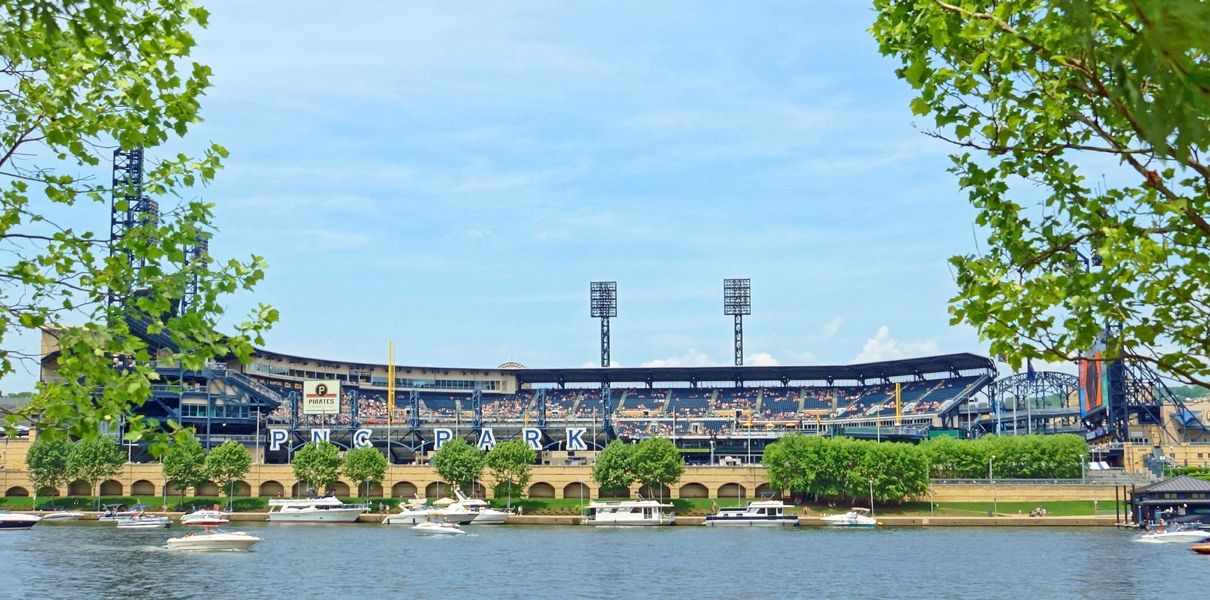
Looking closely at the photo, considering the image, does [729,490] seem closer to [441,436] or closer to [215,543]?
[441,436]

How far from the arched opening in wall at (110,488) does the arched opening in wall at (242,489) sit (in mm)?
14781

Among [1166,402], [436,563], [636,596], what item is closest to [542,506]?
[436,563]

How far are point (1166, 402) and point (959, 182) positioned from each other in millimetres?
165706

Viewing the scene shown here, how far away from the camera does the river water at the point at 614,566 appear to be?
6181 centimetres

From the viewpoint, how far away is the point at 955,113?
49.9 feet

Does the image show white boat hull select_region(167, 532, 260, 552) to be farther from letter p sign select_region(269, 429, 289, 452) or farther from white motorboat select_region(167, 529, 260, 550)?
letter p sign select_region(269, 429, 289, 452)

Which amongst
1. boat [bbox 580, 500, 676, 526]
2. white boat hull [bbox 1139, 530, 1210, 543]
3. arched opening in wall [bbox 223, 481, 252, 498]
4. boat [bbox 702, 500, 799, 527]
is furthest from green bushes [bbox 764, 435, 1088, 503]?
arched opening in wall [bbox 223, 481, 252, 498]

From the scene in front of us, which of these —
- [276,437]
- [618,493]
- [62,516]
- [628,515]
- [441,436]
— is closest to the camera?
[628,515]

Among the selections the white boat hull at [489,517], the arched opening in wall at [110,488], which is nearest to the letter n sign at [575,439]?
the white boat hull at [489,517]

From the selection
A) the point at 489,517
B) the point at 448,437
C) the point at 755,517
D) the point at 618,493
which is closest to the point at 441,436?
the point at 448,437

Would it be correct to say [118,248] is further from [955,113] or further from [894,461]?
[894,461]

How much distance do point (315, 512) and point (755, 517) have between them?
5130 centimetres

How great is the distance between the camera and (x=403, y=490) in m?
150

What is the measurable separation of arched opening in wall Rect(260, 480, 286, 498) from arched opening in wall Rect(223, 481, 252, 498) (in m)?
1.77
